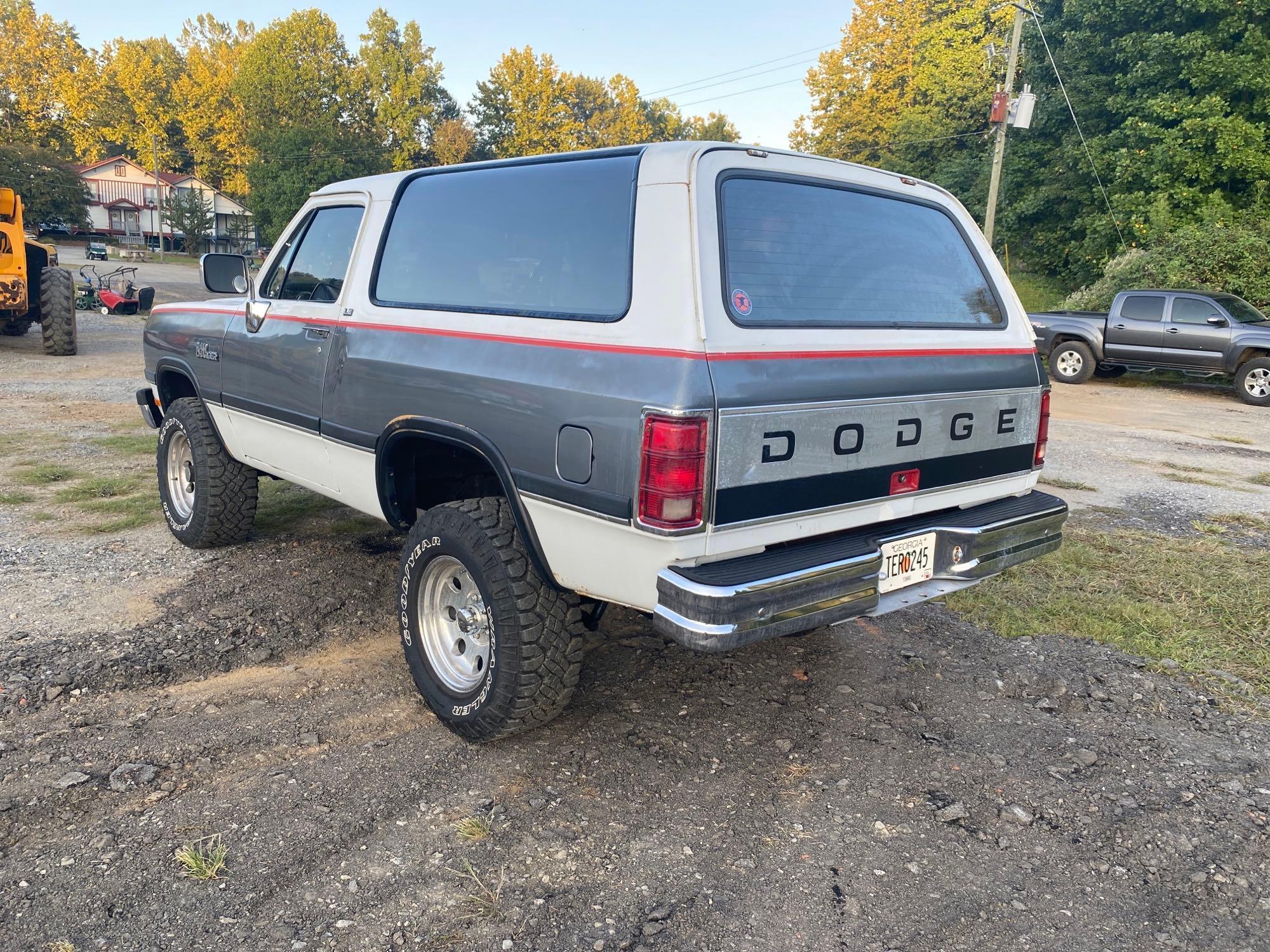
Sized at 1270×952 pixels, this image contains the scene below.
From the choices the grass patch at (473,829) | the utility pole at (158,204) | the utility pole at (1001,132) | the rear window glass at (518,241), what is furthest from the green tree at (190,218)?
the grass patch at (473,829)

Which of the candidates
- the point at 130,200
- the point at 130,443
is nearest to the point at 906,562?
the point at 130,443

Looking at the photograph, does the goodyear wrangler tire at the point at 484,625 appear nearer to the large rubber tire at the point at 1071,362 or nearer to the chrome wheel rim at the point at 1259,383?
the chrome wheel rim at the point at 1259,383

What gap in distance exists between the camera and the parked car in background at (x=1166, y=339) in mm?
14109

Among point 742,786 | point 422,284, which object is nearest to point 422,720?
point 742,786

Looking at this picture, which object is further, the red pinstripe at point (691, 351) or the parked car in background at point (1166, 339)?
the parked car in background at point (1166, 339)

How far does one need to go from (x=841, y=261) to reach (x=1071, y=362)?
1471cm

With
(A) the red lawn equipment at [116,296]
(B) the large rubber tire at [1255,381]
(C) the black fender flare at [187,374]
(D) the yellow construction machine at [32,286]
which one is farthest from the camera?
(A) the red lawn equipment at [116,296]

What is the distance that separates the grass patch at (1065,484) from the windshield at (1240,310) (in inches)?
358

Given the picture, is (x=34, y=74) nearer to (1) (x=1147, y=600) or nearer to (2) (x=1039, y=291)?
(2) (x=1039, y=291)

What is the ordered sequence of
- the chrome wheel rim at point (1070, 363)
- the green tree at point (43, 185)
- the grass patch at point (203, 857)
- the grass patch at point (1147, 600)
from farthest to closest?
the green tree at point (43, 185) → the chrome wheel rim at point (1070, 363) → the grass patch at point (1147, 600) → the grass patch at point (203, 857)

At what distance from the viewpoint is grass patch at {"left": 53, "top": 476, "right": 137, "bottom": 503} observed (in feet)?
20.7

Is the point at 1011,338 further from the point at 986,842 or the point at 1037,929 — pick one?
the point at 1037,929

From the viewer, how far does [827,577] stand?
287 centimetres

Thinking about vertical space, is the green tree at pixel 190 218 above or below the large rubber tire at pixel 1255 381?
above
